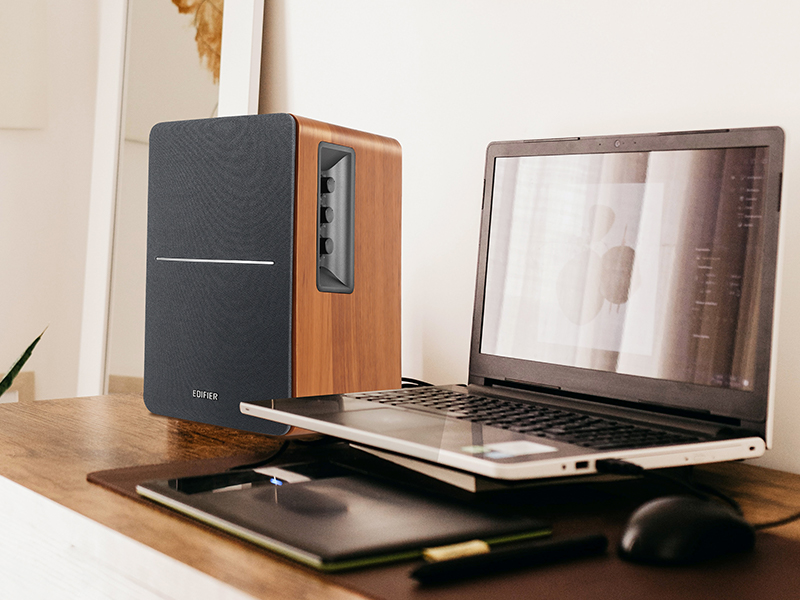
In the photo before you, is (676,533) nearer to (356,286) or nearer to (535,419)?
(535,419)

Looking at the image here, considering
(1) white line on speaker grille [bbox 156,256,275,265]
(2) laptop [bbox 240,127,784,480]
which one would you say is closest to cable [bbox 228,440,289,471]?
(2) laptop [bbox 240,127,784,480]

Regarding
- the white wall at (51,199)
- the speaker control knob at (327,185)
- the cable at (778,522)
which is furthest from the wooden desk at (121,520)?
the white wall at (51,199)

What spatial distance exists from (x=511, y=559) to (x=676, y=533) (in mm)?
91

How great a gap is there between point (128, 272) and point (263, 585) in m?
1.39

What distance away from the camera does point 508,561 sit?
0.40m

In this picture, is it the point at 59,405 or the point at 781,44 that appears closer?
the point at 781,44

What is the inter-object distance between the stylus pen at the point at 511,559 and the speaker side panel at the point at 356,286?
38 centimetres

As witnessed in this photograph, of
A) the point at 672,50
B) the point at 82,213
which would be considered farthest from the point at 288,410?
the point at 82,213

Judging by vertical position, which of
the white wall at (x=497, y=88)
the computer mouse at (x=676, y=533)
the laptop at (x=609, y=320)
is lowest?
the computer mouse at (x=676, y=533)

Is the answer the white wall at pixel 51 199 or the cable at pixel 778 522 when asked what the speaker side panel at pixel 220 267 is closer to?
the cable at pixel 778 522

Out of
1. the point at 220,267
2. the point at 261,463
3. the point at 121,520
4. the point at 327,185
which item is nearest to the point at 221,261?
the point at 220,267

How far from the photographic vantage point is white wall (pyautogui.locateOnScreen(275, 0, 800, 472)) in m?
0.72

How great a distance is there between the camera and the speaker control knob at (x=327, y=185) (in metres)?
0.80

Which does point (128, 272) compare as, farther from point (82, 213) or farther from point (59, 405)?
point (59, 405)
